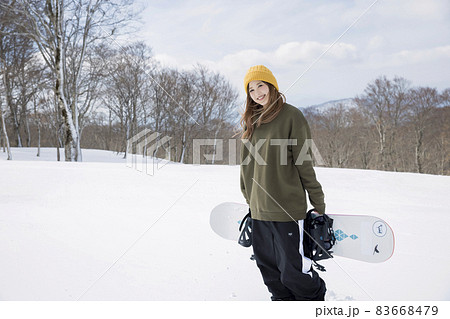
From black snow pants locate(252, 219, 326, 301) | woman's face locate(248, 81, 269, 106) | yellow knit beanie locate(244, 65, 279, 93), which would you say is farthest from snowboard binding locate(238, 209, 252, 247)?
yellow knit beanie locate(244, 65, 279, 93)

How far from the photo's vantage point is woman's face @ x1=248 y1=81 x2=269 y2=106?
1808 mm

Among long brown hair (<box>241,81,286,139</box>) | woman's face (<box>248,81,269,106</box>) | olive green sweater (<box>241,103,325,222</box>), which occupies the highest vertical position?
woman's face (<box>248,81,269,106</box>)

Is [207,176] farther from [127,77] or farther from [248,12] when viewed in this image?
[127,77]

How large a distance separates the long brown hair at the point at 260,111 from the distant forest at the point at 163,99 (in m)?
6.84

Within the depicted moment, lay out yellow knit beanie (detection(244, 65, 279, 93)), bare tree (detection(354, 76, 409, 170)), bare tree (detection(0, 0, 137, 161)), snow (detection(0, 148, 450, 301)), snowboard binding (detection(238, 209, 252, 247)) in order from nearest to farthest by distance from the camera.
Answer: yellow knit beanie (detection(244, 65, 279, 93)), snowboard binding (detection(238, 209, 252, 247)), snow (detection(0, 148, 450, 301)), bare tree (detection(0, 0, 137, 161)), bare tree (detection(354, 76, 409, 170))

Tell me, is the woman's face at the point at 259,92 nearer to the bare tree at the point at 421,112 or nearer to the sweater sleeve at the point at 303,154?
the sweater sleeve at the point at 303,154

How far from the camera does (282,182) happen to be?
1730 millimetres

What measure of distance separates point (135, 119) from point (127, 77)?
105 inches

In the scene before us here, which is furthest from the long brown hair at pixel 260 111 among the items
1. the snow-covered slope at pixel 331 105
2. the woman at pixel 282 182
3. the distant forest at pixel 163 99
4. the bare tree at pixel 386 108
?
the bare tree at pixel 386 108

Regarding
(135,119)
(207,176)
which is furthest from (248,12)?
(135,119)

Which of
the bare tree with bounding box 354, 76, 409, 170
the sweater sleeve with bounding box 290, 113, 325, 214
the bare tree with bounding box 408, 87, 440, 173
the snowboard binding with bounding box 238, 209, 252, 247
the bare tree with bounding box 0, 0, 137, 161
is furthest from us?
the bare tree with bounding box 408, 87, 440, 173

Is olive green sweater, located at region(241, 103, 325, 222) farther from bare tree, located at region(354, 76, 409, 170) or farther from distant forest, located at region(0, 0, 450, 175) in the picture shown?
bare tree, located at region(354, 76, 409, 170)

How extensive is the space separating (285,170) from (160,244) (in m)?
1.81

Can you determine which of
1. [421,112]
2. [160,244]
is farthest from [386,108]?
[160,244]
